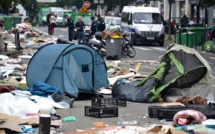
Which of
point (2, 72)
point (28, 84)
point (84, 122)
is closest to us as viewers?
point (84, 122)

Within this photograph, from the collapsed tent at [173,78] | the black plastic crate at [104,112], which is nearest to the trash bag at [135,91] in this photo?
the collapsed tent at [173,78]

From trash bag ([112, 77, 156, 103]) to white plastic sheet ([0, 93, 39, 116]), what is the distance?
325 cm

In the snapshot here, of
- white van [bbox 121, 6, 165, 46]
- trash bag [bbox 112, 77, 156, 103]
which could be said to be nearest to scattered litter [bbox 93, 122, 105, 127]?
trash bag [bbox 112, 77, 156, 103]

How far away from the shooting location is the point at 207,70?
49.6ft

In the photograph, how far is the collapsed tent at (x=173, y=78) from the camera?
48.8 ft

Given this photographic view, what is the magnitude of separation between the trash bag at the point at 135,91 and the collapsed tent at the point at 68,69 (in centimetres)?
82

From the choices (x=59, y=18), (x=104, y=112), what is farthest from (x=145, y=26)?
(x=59, y=18)

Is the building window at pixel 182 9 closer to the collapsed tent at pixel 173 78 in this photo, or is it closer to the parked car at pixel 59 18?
the parked car at pixel 59 18

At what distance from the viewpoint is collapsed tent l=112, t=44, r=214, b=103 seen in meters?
14.9

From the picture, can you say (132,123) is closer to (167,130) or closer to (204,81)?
(167,130)

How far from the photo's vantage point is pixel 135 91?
15094 mm

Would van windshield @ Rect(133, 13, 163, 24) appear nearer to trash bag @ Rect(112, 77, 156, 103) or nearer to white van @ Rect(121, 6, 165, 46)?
white van @ Rect(121, 6, 165, 46)

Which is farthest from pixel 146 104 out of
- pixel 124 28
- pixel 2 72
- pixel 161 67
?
pixel 124 28

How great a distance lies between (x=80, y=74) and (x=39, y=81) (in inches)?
50.1
